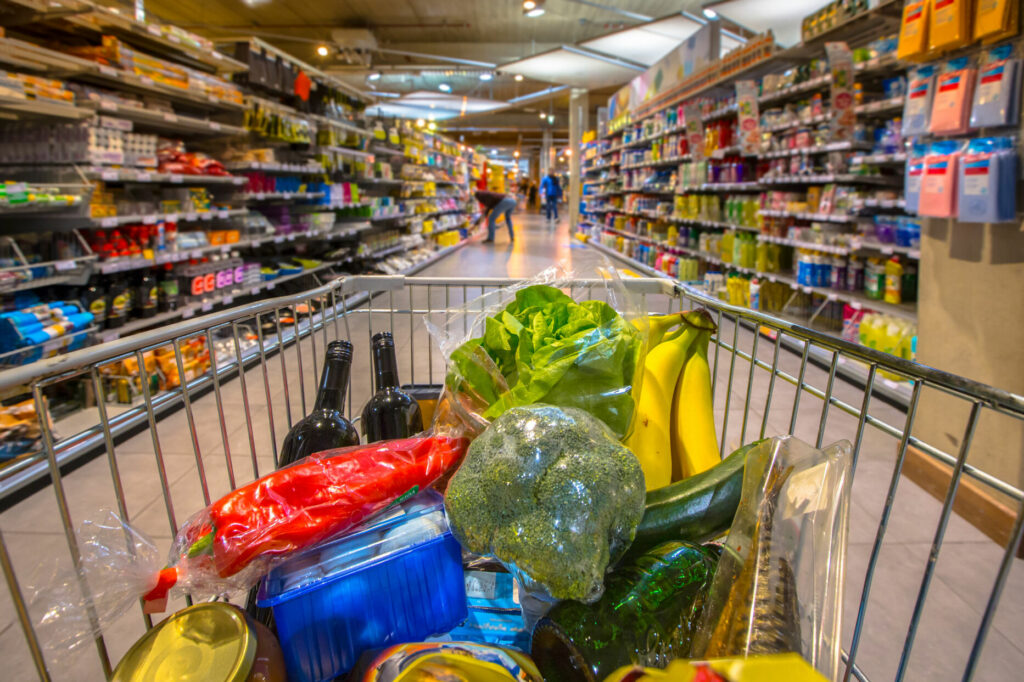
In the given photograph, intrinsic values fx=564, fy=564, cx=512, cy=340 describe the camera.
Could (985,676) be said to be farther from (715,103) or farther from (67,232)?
(715,103)

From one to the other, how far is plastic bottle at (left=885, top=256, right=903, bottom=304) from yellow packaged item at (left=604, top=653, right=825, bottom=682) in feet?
12.5

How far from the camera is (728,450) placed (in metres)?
2.61

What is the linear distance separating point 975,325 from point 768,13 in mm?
5441

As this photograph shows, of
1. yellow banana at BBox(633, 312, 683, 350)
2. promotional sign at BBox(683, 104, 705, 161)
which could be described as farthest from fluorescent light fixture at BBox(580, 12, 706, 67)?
yellow banana at BBox(633, 312, 683, 350)

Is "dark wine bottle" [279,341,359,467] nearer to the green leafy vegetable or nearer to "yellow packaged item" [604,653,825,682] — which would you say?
the green leafy vegetable

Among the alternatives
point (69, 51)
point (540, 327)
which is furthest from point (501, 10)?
point (540, 327)

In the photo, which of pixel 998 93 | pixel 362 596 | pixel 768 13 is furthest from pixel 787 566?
pixel 768 13

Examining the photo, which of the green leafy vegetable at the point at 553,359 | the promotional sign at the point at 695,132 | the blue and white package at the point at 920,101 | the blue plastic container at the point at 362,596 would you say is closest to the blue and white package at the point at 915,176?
the blue and white package at the point at 920,101

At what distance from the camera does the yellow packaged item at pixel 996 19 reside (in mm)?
2076

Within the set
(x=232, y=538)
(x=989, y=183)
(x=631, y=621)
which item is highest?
(x=989, y=183)

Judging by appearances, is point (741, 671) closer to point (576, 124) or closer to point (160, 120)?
point (160, 120)

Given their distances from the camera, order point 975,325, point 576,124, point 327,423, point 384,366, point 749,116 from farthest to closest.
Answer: point 576,124, point 749,116, point 975,325, point 384,366, point 327,423

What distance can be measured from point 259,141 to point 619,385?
17.0ft

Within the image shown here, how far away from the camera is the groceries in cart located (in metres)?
0.75
